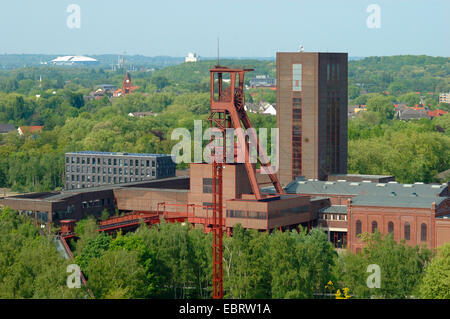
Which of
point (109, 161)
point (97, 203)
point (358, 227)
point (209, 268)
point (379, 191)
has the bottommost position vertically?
point (358, 227)

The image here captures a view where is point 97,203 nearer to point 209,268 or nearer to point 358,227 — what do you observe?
point 358,227

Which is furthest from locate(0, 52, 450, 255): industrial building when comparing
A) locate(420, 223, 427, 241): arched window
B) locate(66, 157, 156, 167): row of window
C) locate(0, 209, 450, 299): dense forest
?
locate(0, 209, 450, 299): dense forest

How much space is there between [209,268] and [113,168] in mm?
60061

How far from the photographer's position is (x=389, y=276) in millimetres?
76438

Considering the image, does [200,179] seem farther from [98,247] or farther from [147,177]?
[147,177]

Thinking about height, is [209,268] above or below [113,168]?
below

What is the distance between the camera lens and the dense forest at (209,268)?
73.3m

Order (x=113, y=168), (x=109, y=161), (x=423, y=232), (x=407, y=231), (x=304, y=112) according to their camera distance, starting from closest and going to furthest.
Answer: (x=423, y=232) → (x=407, y=231) → (x=304, y=112) → (x=113, y=168) → (x=109, y=161)

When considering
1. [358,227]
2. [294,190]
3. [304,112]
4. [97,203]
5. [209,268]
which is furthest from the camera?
[304,112]

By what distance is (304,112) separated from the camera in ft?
394

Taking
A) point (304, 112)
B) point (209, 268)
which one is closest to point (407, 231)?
point (209, 268)

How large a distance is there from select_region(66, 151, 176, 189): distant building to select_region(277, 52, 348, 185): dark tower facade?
21040 mm
